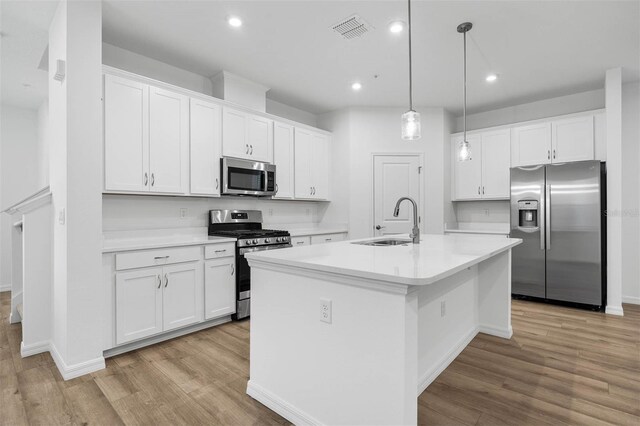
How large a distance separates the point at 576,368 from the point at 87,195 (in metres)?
3.80

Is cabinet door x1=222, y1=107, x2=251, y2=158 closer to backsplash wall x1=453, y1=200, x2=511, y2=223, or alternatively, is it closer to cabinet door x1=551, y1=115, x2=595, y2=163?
backsplash wall x1=453, y1=200, x2=511, y2=223

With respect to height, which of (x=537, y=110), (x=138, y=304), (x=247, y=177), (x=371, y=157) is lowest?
(x=138, y=304)

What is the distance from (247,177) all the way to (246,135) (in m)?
0.50

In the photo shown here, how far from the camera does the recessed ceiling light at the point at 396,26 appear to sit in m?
2.82

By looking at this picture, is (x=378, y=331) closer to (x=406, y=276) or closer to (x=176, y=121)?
(x=406, y=276)

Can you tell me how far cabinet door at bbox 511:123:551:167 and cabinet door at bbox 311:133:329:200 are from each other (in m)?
2.69

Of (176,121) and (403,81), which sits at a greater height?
(403,81)

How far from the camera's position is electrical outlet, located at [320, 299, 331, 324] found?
166 cm

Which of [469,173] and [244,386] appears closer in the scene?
[244,386]

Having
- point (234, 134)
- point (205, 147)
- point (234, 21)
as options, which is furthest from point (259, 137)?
point (234, 21)

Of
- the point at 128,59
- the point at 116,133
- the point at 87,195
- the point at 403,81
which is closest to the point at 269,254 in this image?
the point at 87,195

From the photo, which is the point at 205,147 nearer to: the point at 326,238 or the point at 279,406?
the point at 326,238

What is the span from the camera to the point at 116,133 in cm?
285

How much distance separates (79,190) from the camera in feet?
7.77
